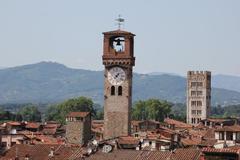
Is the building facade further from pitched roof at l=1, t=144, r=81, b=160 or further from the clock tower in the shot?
pitched roof at l=1, t=144, r=81, b=160

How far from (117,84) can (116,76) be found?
0.76 metres

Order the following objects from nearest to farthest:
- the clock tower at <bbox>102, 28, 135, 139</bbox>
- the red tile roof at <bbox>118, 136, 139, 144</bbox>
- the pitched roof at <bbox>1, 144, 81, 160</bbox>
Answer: the pitched roof at <bbox>1, 144, 81, 160</bbox>, the red tile roof at <bbox>118, 136, 139, 144</bbox>, the clock tower at <bbox>102, 28, 135, 139</bbox>

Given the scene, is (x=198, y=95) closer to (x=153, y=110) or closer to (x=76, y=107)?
(x=153, y=110)

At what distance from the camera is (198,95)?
151625 millimetres

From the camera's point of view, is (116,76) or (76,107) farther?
(76,107)

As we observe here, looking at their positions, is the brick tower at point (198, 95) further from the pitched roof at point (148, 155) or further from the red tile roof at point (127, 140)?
the pitched roof at point (148, 155)

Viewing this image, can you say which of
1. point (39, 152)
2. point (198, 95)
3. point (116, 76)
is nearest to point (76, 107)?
point (198, 95)

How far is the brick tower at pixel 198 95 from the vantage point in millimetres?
149125

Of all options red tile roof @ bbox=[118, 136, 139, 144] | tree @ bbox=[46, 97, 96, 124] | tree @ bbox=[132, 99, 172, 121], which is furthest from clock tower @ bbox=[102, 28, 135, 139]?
tree @ bbox=[132, 99, 172, 121]

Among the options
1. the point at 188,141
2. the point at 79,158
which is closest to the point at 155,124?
the point at 188,141

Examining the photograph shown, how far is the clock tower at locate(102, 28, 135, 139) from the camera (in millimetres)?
67375

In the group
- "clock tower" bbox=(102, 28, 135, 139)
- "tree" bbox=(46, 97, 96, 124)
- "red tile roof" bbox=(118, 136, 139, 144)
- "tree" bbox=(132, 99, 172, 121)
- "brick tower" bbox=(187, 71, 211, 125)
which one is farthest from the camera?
"tree" bbox=(132, 99, 172, 121)

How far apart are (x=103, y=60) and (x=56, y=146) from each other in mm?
11623

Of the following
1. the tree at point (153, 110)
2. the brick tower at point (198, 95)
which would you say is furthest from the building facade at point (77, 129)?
the tree at point (153, 110)
